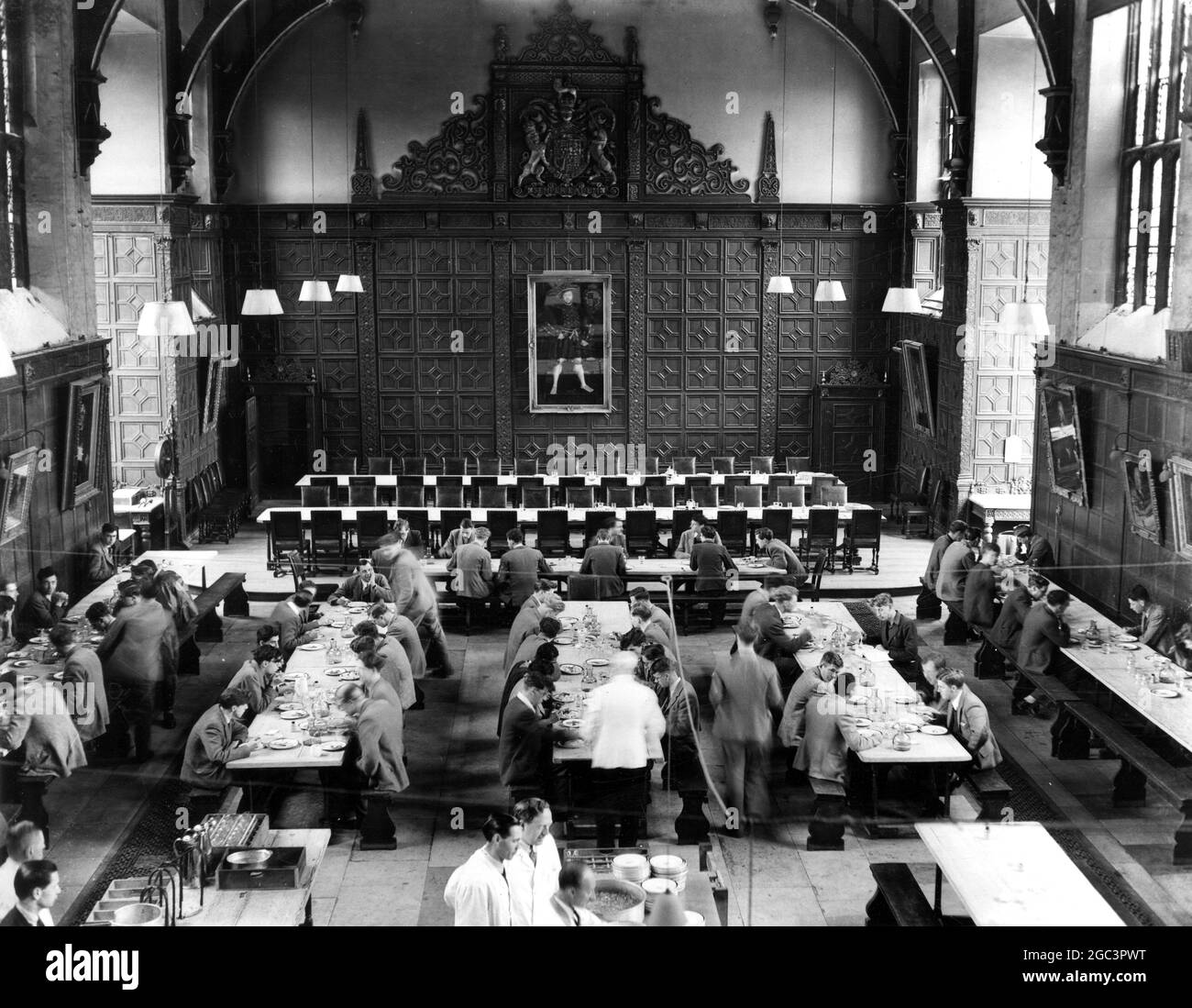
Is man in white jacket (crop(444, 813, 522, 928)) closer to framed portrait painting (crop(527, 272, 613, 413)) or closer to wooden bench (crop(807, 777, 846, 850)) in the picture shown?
wooden bench (crop(807, 777, 846, 850))

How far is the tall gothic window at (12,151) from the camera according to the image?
494 inches

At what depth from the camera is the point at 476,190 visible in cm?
2028

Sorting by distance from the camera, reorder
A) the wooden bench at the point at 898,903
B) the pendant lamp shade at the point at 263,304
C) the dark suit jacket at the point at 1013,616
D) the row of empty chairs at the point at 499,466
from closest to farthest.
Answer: the wooden bench at the point at 898,903, the dark suit jacket at the point at 1013,616, the pendant lamp shade at the point at 263,304, the row of empty chairs at the point at 499,466

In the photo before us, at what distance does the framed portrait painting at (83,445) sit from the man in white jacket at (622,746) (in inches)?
246

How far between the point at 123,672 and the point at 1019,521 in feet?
35.4

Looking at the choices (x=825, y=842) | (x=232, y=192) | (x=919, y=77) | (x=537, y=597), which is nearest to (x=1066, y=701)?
(x=825, y=842)

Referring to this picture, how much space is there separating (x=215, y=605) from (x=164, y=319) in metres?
2.95

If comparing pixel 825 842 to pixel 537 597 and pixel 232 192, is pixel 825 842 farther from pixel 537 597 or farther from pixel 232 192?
pixel 232 192

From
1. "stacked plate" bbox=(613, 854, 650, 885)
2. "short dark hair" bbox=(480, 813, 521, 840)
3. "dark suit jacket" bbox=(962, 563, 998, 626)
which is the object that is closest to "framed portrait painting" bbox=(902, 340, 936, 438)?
"dark suit jacket" bbox=(962, 563, 998, 626)

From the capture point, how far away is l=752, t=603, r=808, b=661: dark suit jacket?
38.2 feet

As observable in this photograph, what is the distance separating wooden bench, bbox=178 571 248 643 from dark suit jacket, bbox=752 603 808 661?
5339 millimetres

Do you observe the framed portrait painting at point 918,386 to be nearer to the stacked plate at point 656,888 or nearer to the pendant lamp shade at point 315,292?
the pendant lamp shade at point 315,292

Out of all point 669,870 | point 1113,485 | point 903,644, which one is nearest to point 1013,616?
point 903,644

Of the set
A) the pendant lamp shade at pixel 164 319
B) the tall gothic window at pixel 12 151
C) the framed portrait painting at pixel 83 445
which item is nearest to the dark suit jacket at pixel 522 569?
the pendant lamp shade at pixel 164 319
